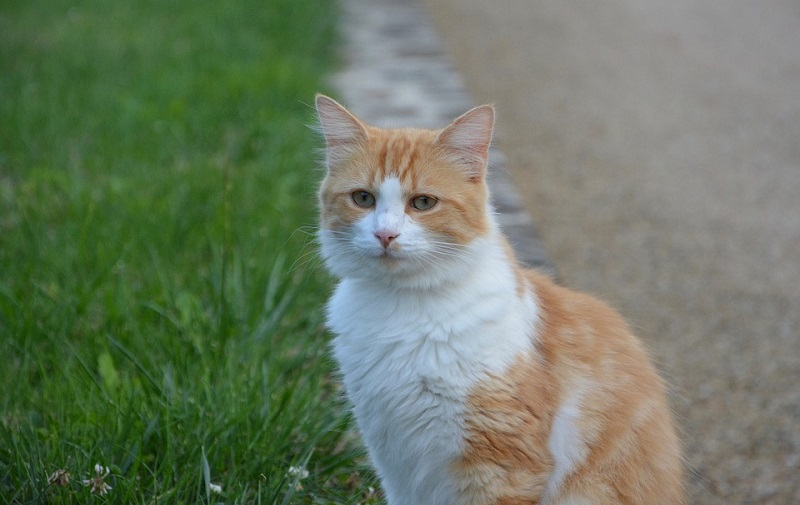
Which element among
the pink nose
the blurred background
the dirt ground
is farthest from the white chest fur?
the dirt ground

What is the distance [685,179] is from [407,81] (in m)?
1.98

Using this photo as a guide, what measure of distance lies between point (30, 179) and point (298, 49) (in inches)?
102

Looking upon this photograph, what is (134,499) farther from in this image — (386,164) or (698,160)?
(698,160)

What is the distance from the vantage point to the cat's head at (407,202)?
6.58 ft

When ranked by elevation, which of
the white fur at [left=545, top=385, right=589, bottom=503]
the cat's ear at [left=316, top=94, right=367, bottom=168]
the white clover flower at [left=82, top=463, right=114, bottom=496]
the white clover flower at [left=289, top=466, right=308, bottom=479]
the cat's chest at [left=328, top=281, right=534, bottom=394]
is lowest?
the white clover flower at [left=289, top=466, right=308, bottom=479]

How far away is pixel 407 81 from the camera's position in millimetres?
5848

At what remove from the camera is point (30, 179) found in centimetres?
413

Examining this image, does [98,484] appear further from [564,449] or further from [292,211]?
[292,211]

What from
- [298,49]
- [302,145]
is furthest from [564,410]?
[298,49]

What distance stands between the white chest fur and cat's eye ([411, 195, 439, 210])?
0.19 m

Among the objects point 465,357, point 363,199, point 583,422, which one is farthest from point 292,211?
point 583,422

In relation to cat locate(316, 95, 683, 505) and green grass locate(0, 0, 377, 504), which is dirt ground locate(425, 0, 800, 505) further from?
green grass locate(0, 0, 377, 504)

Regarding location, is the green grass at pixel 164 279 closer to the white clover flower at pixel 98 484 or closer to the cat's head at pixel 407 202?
the white clover flower at pixel 98 484

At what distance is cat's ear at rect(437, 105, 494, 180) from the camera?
2098mm
